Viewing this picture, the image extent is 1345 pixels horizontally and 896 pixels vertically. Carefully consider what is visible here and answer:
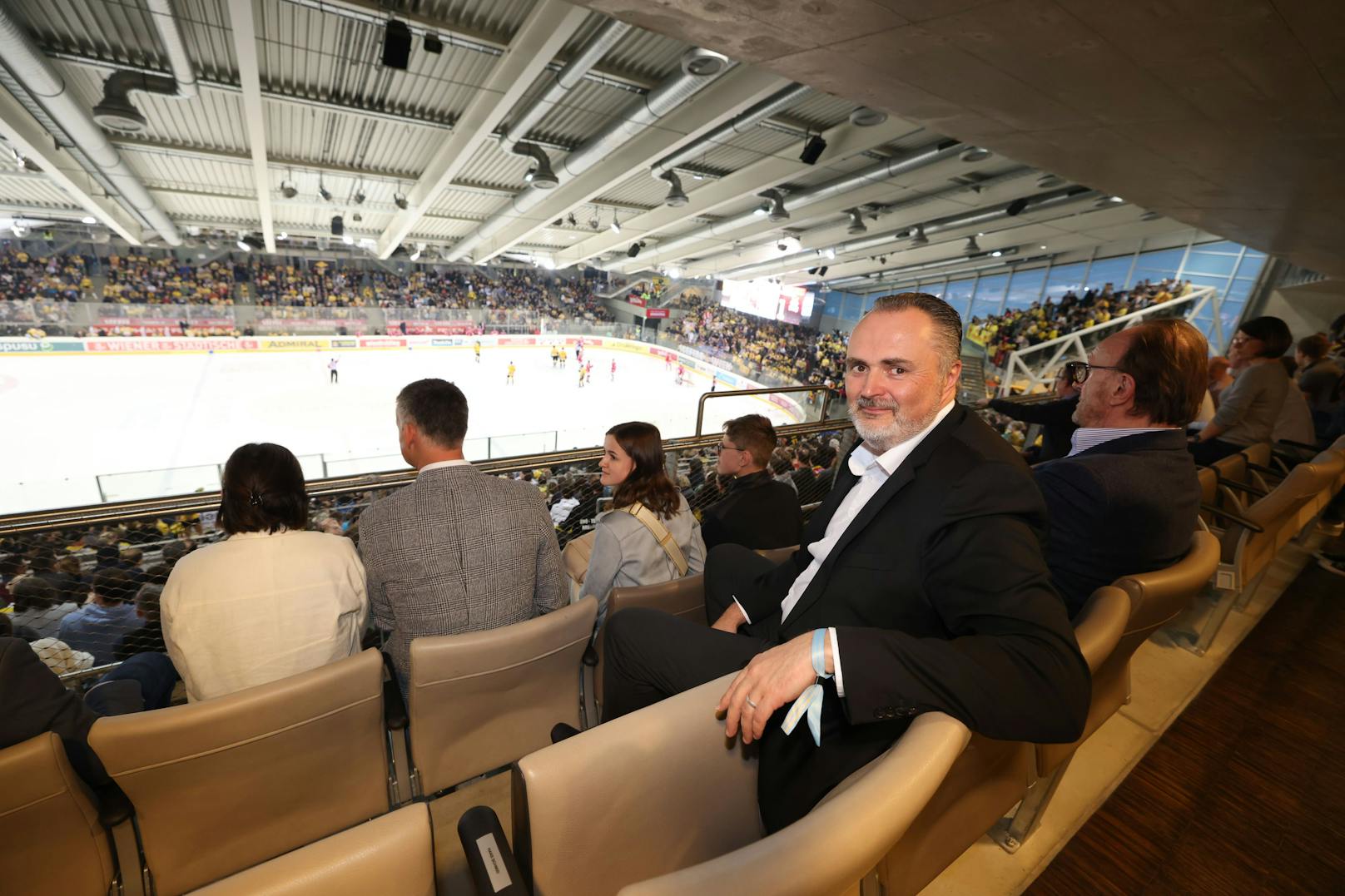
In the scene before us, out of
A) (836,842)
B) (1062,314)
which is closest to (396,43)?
(836,842)

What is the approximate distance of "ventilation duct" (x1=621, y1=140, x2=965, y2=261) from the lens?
7.05 metres

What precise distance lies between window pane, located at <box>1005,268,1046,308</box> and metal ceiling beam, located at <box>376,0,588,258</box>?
644 inches

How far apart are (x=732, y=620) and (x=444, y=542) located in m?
0.80

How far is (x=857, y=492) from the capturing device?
124 cm

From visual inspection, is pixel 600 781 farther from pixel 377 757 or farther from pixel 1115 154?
pixel 1115 154

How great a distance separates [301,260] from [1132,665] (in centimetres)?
2491

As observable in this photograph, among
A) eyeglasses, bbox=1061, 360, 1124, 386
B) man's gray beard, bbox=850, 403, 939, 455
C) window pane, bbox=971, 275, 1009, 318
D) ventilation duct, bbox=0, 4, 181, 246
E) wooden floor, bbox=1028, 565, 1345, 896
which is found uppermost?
ventilation duct, bbox=0, 4, 181, 246

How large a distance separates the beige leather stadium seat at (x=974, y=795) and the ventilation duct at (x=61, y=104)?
24.5 ft

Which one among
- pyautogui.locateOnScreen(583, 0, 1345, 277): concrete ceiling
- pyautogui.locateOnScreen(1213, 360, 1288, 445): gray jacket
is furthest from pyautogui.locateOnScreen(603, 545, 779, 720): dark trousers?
pyautogui.locateOnScreen(1213, 360, 1288, 445): gray jacket

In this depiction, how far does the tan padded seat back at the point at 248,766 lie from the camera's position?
0.96 m

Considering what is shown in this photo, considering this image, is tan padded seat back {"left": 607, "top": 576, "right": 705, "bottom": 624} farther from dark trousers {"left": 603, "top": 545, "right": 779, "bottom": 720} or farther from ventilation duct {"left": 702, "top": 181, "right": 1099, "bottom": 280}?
ventilation duct {"left": 702, "top": 181, "right": 1099, "bottom": 280}

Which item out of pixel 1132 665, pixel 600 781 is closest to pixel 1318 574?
pixel 1132 665

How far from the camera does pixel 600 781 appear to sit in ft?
2.30

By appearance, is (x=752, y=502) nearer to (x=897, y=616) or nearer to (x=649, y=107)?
(x=897, y=616)
